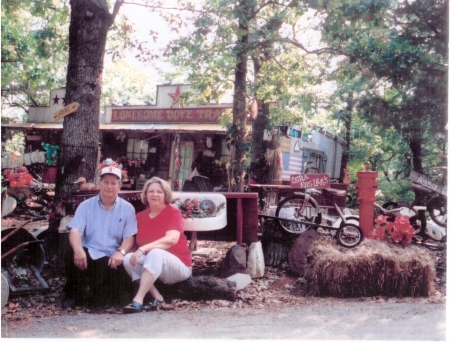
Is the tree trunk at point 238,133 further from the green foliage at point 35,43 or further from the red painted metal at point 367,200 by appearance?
the green foliage at point 35,43

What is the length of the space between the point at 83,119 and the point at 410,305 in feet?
12.6

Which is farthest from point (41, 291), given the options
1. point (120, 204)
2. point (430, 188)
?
point (430, 188)

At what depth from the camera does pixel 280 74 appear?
28.8ft

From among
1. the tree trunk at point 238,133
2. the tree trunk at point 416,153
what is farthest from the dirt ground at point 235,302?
the tree trunk at point 238,133

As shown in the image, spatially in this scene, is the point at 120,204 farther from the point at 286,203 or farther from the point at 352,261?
the point at 286,203

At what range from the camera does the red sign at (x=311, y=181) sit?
18.5ft

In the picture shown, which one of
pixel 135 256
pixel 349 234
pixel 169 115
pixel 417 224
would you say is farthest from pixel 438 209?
pixel 169 115

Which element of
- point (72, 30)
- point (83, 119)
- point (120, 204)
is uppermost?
point (72, 30)

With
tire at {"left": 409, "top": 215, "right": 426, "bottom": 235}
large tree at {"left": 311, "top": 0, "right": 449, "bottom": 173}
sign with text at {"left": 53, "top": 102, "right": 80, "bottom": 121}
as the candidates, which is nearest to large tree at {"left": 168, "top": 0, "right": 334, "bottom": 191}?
large tree at {"left": 311, "top": 0, "right": 449, "bottom": 173}

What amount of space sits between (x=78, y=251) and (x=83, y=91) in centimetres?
206

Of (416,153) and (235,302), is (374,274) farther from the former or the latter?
(416,153)

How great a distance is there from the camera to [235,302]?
4.16m

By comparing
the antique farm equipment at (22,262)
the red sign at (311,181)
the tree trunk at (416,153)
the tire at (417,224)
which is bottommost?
the antique farm equipment at (22,262)

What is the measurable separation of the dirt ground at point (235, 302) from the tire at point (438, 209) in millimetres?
478
